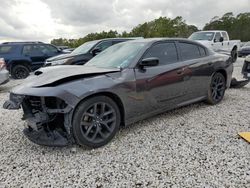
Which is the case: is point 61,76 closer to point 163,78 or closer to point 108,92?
point 108,92

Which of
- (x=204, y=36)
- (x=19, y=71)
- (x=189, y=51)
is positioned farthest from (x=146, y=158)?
(x=204, y=36)

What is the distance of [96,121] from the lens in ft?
10.6

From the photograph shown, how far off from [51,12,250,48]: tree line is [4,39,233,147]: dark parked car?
131 ft

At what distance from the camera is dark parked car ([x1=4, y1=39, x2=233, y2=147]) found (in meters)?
3.03

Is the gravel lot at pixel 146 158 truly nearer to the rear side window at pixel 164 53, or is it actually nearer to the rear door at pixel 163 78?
the rear door at pixel 163 78

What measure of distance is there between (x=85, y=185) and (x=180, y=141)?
5.05ft

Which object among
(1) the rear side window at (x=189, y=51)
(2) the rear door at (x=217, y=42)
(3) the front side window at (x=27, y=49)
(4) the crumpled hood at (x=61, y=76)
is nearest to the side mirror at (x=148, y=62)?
(4) the crumpled hood at (x=61, y=76)

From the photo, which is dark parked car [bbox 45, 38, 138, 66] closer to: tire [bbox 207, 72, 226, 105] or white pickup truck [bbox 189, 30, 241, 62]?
tire [bbox 207, 72, 226, 105]

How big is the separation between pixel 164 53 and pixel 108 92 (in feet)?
4.70

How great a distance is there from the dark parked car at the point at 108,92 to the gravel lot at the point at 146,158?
26 cm

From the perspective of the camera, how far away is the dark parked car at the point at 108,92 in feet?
9.95

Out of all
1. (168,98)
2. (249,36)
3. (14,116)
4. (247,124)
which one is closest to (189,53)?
(168,98)

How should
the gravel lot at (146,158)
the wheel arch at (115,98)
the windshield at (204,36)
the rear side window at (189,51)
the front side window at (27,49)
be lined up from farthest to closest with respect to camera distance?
the windshield at (204,36)
the front side window at (27,49)
the rear side window at (189,51)
the wheel arch at (115,98)
the gravel lot at (146,158)

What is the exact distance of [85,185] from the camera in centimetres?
248
